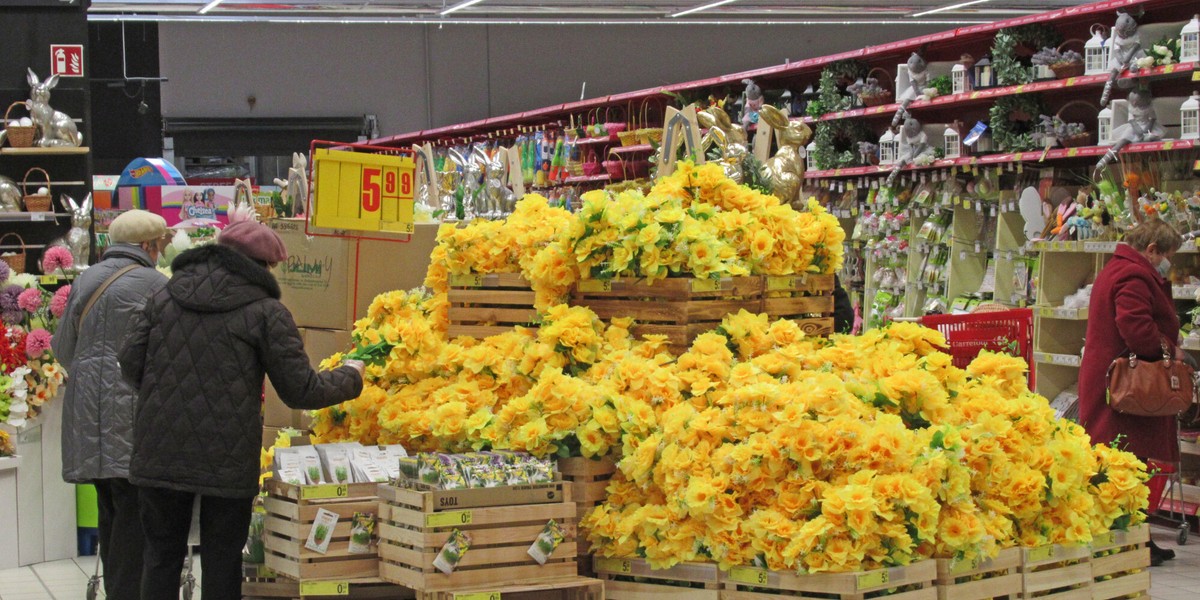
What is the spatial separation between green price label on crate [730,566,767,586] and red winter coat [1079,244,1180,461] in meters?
2.86

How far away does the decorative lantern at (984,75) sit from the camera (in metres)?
7.43

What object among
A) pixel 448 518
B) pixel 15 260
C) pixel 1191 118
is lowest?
pixel 448 518

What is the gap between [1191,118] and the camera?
614 cm

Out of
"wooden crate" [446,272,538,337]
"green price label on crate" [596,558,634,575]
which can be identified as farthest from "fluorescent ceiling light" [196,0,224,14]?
"green price label on crate" [596,558,634,575]

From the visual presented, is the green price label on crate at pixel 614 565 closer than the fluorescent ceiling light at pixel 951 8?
Yes

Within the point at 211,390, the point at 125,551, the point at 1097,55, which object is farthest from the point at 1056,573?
the point at 1097,55

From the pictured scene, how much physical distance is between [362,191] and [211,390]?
1.46 m

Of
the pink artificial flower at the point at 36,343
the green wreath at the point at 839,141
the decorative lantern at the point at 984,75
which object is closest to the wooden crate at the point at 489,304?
the pink artificial flower at the point at 36,343

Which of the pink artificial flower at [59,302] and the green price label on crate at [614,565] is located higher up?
the pink artificial flower at [59,302]

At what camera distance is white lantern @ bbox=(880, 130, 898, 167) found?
27.2 feet

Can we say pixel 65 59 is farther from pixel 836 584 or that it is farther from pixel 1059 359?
pixel 836 584

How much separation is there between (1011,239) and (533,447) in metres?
4.83

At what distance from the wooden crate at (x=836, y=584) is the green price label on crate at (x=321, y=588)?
3.18ft

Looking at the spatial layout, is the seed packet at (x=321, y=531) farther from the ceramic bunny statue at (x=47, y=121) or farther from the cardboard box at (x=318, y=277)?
the ceramic bunny statue at (x=47, y=121)
